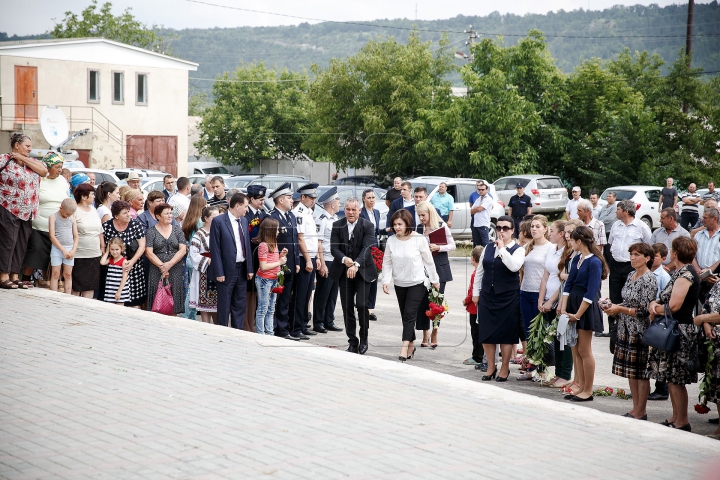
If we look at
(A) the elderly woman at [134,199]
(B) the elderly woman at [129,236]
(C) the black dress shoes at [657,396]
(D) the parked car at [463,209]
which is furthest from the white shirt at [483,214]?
(C) the black dress shoes at [657,396]

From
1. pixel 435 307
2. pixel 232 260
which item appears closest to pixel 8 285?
pixel 232 260

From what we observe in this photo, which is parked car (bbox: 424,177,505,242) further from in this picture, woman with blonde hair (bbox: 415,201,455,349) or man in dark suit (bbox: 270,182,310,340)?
man in dark suit (bbox: 270,182,310,340)

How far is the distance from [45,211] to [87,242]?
92cm

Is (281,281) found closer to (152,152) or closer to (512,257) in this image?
(512,257)

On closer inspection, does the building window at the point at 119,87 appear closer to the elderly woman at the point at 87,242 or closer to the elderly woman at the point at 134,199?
the elderly woman at the point at 134,199

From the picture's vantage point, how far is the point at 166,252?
1072cm

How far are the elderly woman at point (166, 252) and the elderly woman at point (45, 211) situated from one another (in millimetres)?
1634

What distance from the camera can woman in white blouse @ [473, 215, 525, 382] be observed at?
9070mm

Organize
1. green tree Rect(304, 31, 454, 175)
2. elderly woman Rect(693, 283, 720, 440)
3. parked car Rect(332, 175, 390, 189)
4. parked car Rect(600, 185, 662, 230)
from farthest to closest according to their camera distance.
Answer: green tree Rect(304, 31, 454, 175) → parked car Rect(332, 175, 390, 189) → parked car Rect(600, 185, 662, 230) → elderly woman Rect(693, 283, 720, 440)

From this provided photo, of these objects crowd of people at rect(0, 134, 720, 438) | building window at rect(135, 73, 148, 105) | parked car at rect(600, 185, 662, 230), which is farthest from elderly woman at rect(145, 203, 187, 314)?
building window at rect(135, 73, 148, 105)

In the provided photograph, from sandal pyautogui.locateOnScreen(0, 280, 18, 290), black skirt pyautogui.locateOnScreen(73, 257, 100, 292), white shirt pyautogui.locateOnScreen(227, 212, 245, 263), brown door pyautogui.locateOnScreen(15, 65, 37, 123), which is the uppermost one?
brown door pyautogui.locateOnScreen(15, 65, 37, 123)

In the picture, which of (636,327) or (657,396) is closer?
(636,327)

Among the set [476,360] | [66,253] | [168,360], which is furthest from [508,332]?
[66,253]

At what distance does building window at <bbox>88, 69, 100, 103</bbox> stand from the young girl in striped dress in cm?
3268
